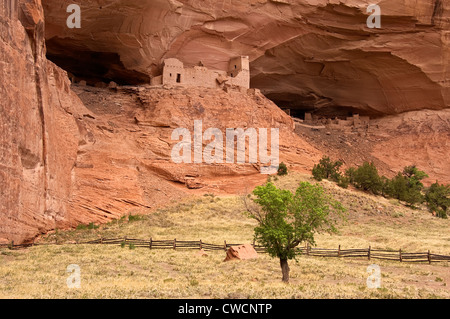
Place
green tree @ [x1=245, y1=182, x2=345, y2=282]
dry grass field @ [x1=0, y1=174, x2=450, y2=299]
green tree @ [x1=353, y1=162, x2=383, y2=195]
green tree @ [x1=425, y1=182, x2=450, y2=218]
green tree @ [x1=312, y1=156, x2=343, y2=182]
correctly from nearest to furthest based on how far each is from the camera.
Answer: dry grass field @ [x1=0, y1=174, x2=450, y2=299], green tree @ [x1=245, y1=182, x2=345, y2=282], green tree @ [x1=312, y1=156, x2=343, y2=182], green tree @ [x1=425, y1=182, x2=450, y2=218], green tree @ [x1=353, y1=162, x2=383, y2=195]

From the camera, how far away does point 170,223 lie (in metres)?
29.8

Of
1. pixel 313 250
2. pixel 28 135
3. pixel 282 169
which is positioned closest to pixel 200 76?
pixel 282 169

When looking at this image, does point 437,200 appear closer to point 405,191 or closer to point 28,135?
point 405,191

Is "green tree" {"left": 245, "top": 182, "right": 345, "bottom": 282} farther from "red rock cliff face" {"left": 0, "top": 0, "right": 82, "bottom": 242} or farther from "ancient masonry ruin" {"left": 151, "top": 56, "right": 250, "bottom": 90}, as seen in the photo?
"ancient masonry ruin" {"left": 151, "top": 56, "right": 250, "bottom": 90}

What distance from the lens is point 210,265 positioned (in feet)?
65.1

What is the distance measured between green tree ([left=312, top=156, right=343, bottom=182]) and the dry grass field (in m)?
6.00

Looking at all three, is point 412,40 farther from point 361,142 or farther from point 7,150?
point 7,150

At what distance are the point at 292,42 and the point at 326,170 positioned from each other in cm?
1302

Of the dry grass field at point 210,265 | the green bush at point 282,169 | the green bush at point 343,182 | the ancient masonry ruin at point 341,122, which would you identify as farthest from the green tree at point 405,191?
the ancient masonry ruin at point 341,122

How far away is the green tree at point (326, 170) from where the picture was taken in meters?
40.6

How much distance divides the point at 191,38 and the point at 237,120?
27.9 ft

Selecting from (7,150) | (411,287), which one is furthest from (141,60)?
(411,287)

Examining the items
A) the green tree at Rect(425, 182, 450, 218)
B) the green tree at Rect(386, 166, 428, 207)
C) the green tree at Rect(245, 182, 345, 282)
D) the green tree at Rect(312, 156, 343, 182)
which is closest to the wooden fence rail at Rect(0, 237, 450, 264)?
the green tree at Rect(245, 182, 345, 282)

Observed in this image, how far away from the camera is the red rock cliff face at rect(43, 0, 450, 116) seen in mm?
37969
